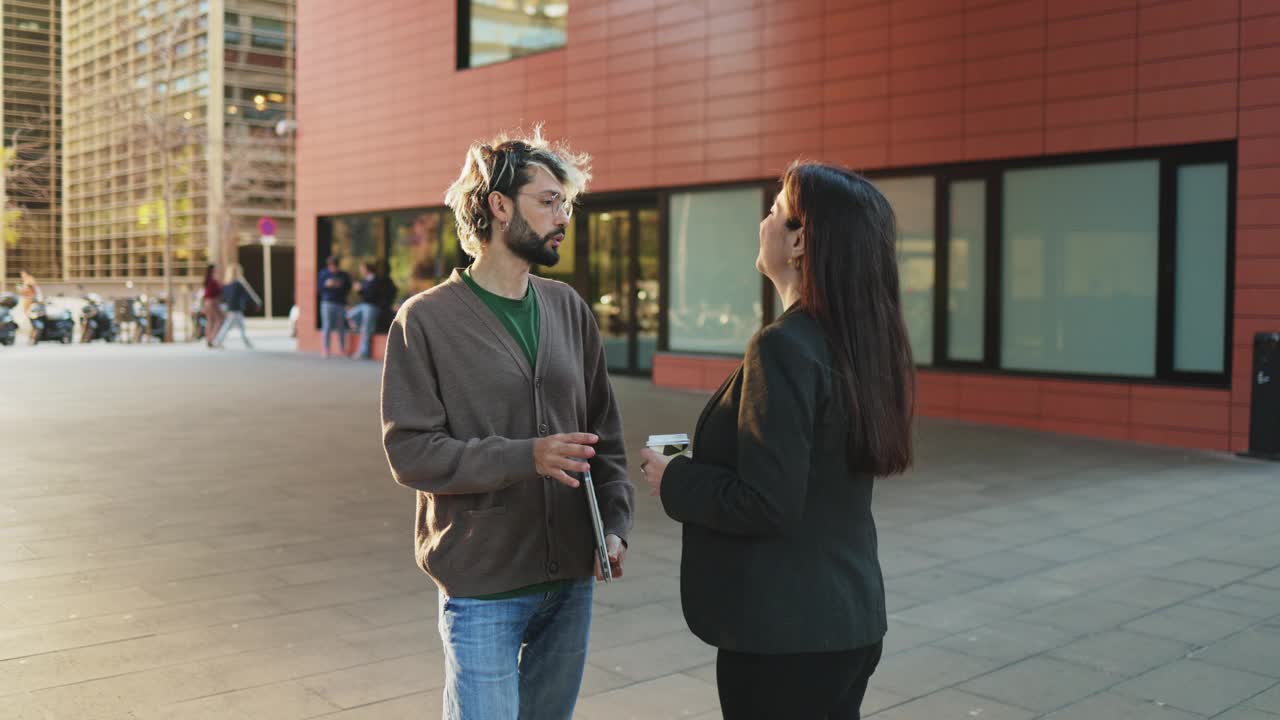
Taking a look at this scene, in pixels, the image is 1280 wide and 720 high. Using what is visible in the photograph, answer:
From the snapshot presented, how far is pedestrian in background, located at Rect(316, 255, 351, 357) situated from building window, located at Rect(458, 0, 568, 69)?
16.0 feet

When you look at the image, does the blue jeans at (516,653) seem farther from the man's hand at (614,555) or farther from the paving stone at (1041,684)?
the paving stone at (1041,684)

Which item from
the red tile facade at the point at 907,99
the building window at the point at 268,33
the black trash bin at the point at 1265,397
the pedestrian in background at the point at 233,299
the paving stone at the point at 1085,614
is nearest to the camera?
the paving stone at the point at 1085,614

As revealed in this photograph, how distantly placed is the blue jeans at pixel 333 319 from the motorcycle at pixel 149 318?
7577mm

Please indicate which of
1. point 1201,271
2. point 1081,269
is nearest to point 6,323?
point 1081,269

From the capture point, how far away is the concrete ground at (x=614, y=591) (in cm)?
437

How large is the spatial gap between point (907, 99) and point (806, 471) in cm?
1304

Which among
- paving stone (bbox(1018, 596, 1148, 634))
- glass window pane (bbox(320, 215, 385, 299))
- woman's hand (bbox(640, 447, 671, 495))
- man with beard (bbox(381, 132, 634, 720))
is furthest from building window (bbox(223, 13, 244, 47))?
woman's hand (bbox(640, 447, 671, 495))

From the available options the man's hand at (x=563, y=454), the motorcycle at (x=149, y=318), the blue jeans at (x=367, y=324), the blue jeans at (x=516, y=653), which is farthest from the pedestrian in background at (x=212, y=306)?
the man's hand at (x=563, y=454)

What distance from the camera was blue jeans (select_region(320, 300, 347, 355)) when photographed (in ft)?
78.3

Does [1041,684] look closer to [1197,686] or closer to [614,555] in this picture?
[1197,686]

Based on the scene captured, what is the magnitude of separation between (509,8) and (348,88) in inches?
197

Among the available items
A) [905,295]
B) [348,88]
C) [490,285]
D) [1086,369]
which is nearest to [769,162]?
[905,295]

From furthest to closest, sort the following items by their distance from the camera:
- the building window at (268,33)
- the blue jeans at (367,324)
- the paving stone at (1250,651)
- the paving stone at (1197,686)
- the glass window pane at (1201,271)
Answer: the building window at (268,33), the blue jeans at (367,324), the glass window pane at (1201,271), the paving stone at (1250,651), the paving stone at (1197,686)

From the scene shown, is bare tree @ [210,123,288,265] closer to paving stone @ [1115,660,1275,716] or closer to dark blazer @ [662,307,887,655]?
paving stone @ [1115,660,1275,716]
